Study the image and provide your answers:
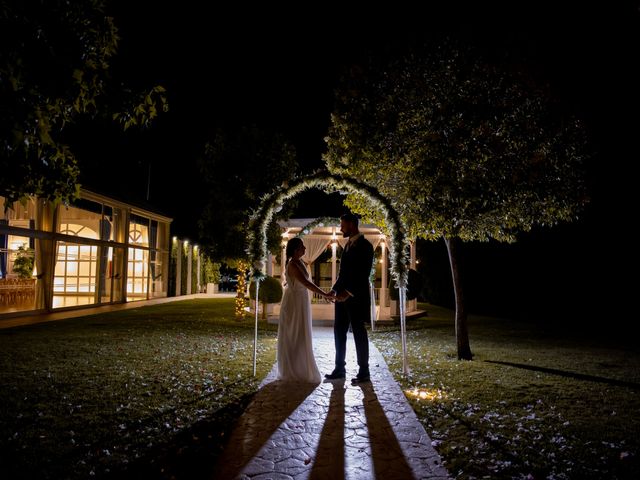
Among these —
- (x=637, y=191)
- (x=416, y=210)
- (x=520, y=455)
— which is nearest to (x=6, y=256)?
(x=416, y=210)

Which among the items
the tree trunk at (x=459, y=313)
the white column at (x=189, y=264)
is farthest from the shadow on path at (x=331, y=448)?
the white column at (x=189, y=264)

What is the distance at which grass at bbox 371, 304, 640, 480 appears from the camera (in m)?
3.51

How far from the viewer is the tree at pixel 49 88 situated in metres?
3.70

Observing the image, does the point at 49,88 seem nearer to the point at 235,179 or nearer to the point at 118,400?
the point at 118,400

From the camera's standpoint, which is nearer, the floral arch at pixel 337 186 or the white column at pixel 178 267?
the floral arch at pixel 337 186

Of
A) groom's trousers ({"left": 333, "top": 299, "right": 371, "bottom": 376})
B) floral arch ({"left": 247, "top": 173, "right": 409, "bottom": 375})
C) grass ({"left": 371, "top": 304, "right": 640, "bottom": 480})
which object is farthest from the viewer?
floral arch ({"left": 247, "top": 173, "right": 409, "bottom": 375})

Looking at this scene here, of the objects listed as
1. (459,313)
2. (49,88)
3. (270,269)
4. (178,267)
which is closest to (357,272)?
(459,313)

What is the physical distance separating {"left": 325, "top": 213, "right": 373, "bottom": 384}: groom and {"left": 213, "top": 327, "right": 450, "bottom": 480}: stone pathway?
511mm

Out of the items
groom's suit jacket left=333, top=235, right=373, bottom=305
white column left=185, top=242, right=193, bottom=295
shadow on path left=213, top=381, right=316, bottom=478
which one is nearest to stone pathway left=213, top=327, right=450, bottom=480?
shadow on path left=213, top=381, right=316, bottom=478

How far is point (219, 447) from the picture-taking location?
3.70m

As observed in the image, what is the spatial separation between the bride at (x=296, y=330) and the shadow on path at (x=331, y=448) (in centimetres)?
96

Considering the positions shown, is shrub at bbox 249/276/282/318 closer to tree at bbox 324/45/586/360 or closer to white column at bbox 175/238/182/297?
tree at bbox 324/45/586/360

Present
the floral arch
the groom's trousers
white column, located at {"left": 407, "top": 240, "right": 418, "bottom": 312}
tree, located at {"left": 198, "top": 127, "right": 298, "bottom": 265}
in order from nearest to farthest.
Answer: the groom's trousers → the floral arch → white column, located at {"left": 407, "top": 240, "right": 418, "bottom": 312} → tree, located at {"left": 198, "top": 127, "right": 298, "bottom": 265}

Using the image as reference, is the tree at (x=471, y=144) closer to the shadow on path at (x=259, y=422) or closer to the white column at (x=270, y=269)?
the shadow on path at (x=259, y=422)
